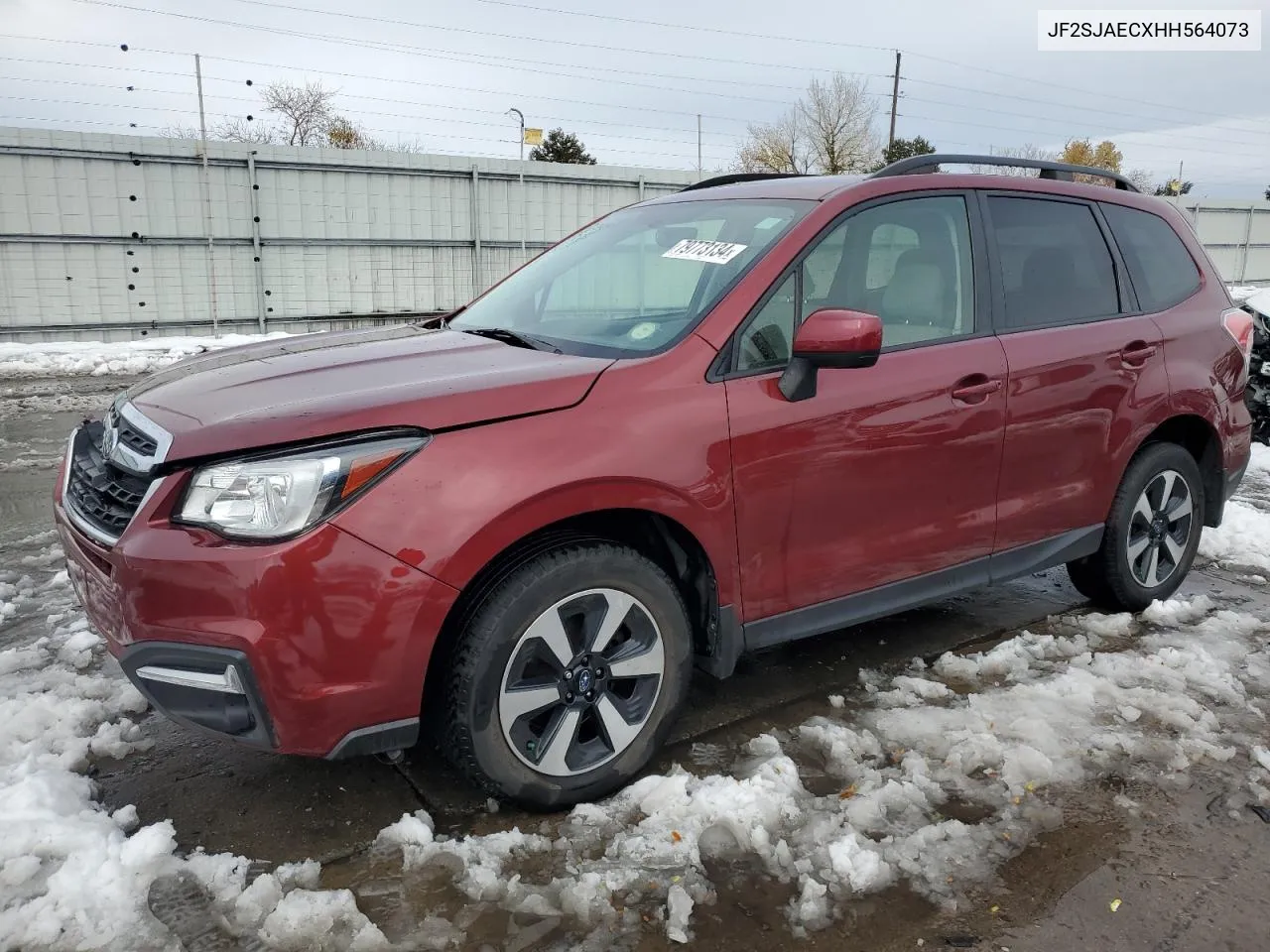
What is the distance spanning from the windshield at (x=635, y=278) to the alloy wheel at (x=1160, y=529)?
2.19 metres

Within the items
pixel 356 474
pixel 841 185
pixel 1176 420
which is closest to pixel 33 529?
pixel 356 474

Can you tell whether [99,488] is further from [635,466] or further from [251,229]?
[251,229]

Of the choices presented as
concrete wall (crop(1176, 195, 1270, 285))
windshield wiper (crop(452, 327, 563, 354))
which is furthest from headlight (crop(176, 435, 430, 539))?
concrete wall (crop(1176, 195, 1270, 285))

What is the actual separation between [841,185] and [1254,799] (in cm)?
231

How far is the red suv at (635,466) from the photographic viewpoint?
90.7 inches

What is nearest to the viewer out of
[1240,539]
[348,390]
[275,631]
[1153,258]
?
[275,631]

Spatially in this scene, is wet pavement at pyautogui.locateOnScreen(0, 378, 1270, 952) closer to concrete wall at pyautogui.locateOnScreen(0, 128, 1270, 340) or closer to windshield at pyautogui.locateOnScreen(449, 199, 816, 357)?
windshield at pyautogui.locateOnScreen(449, 199, 816, 357)

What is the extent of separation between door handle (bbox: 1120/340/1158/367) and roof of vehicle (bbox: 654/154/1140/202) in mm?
691

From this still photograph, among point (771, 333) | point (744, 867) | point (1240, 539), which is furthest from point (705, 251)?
point (1240, 539)

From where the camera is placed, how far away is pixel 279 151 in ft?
47.8

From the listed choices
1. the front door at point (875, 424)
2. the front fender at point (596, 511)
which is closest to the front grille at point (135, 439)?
the front fender at point (596, 511)

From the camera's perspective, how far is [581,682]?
2.66m

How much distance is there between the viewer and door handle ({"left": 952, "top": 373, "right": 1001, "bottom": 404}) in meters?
3.32

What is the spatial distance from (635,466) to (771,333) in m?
0.68
